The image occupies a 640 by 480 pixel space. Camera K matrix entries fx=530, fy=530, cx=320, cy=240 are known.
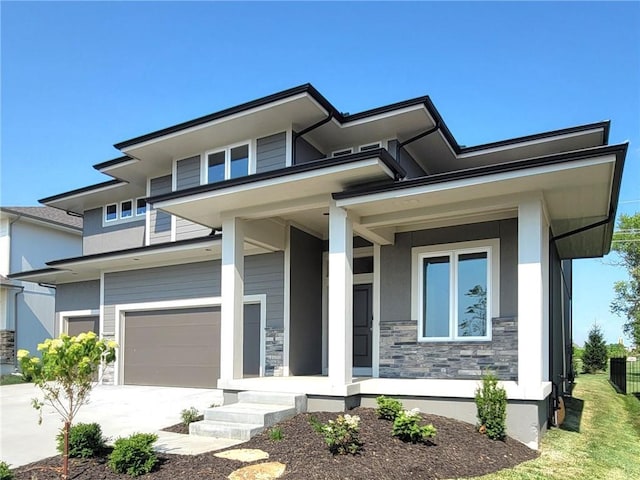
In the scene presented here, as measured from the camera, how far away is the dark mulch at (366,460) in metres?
5.68

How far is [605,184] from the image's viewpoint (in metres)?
7.40

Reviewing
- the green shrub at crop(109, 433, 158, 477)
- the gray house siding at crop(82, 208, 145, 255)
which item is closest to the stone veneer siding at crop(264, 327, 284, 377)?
the green shrub at crop(109, 433, 158, 477)

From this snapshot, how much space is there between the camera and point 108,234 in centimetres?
1625

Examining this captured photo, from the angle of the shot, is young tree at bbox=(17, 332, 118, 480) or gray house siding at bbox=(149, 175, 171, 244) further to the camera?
gray house siding at bbox=(149, 175, 171, 244)

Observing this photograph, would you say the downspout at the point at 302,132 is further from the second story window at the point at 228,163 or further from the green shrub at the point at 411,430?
the green shrub at the point at 411,430

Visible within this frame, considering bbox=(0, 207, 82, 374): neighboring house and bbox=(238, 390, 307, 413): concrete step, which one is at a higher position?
bbox=(0, 207, 82, 374): neighboring house

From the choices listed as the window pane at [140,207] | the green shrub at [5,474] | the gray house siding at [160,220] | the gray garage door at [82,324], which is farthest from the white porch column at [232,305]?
the gray garage door at [82,324]

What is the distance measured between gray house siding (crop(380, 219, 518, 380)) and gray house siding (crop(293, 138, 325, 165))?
255cm

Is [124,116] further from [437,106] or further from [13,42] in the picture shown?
[437,106]

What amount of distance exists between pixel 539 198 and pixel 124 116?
9.52 metres

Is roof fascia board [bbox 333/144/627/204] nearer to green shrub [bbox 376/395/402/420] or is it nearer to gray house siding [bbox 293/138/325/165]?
gray house siding [bbox 293/138/325/165]

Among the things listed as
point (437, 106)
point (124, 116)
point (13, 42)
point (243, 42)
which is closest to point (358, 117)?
point (437, 106)

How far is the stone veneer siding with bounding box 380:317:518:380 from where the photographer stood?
9.01m

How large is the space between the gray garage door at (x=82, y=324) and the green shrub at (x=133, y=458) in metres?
11.2
